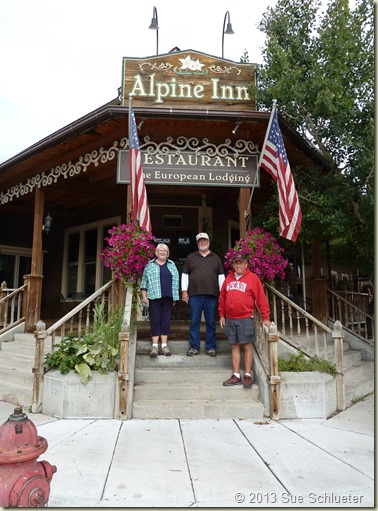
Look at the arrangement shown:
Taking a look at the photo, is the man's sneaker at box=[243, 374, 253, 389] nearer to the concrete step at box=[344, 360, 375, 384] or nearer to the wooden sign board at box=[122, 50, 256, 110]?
the concrete step at box=[344, 360, 375, 384]

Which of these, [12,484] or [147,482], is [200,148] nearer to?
[147,482]

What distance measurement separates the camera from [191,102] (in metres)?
6.85

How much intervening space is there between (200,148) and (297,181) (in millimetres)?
1774

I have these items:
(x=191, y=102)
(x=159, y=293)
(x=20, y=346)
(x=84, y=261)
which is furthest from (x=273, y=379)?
(x=84, y=261)

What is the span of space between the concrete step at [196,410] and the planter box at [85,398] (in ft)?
1.01

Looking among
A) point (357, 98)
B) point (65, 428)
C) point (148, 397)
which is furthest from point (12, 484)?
point (357, 98)

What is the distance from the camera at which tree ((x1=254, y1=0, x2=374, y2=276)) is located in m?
5.77

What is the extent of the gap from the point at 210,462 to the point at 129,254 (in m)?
3.11

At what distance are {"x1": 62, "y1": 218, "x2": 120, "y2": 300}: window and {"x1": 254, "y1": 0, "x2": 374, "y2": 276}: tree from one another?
5.30 meters

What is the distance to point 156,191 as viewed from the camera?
902 cm

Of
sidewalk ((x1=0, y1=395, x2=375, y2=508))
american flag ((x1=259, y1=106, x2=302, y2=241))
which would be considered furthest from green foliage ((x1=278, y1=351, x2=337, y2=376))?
american flag ((x1=259, y1=106, x2=302, y2=241))

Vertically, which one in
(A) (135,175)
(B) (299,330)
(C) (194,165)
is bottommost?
(B) (299,330)

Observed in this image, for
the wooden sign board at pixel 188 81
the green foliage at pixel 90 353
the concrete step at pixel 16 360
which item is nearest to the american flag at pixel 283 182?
→ the wooden sign board at pixel 188 81

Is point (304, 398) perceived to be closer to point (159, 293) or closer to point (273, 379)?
point (273, 379)
